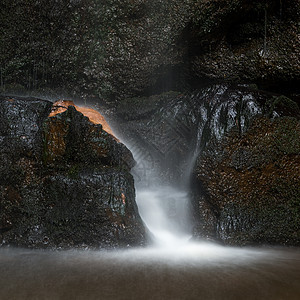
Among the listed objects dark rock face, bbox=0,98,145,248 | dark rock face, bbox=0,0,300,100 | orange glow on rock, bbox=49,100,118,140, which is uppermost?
dark rock face, bbox=0,0,300,100

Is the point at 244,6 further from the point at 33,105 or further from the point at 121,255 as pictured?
the point at 121,255

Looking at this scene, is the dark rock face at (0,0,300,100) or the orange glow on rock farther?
the dark rock face at (0,0,300,100)

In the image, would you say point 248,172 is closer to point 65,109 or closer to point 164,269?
point 164,269

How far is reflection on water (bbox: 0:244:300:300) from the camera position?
2012mm

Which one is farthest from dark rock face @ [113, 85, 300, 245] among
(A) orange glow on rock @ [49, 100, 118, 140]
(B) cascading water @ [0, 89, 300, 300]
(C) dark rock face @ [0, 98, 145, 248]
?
(A) orange glow on rock @ [49, 100, 118, 140]

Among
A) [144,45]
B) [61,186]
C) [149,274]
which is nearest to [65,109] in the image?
[61,186]

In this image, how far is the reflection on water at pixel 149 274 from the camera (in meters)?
2.01

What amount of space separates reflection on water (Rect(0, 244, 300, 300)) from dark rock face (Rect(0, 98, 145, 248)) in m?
0.22

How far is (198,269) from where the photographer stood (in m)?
2.54

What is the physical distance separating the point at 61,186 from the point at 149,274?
1584mm

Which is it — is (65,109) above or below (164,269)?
above

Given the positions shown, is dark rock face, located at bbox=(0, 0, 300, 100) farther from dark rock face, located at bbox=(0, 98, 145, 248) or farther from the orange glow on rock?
dark rock face, located at bbox=(0, 98, 145, 248)

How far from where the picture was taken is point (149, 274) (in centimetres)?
240

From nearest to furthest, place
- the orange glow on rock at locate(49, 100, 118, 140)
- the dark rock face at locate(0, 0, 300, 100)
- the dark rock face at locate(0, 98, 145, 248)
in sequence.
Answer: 1. the dark rock face at locate(0, 98, 145, 248)
2. the orange glow on rock at locate(49, 100, 118, 140)
3. the dark rock face at locate(0, 0, 300, 100)
